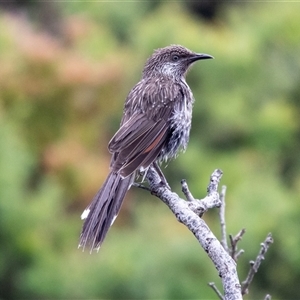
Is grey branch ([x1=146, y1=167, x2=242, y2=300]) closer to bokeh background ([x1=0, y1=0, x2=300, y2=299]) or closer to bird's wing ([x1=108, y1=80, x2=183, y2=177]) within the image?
bird's wing ([x1=108, y1=80, x2=183, y2=177])

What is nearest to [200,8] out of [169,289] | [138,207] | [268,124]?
[268,124]

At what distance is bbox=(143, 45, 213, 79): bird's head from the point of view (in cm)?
521

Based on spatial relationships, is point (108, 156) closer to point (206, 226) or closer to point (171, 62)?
point (171, 62)

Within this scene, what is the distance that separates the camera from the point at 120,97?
1260 centimetres

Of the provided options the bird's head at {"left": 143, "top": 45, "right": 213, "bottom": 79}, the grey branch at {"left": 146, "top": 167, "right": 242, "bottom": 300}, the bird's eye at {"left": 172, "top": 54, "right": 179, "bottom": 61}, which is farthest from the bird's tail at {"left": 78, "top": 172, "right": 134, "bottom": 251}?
the bird's eye at {"left": 172, "top": 54, "right": 179, "bottom": 61}

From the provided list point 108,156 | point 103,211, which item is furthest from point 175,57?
point 108,156

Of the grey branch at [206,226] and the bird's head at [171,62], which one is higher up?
the bird's head at [171,62]

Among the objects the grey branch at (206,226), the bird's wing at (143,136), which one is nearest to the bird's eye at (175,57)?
the bird's wing at (143,136)

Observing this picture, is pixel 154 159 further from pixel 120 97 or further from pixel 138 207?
pixel 120 97

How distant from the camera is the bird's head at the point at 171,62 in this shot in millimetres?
5211

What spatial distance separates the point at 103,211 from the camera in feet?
12.1

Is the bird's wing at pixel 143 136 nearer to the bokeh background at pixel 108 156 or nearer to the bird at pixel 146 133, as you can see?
the bird at pixel 146 133

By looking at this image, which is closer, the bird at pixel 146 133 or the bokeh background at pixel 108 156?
the bird at pixel 146 133

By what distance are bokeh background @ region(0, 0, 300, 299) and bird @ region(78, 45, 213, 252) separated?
11.4ft
